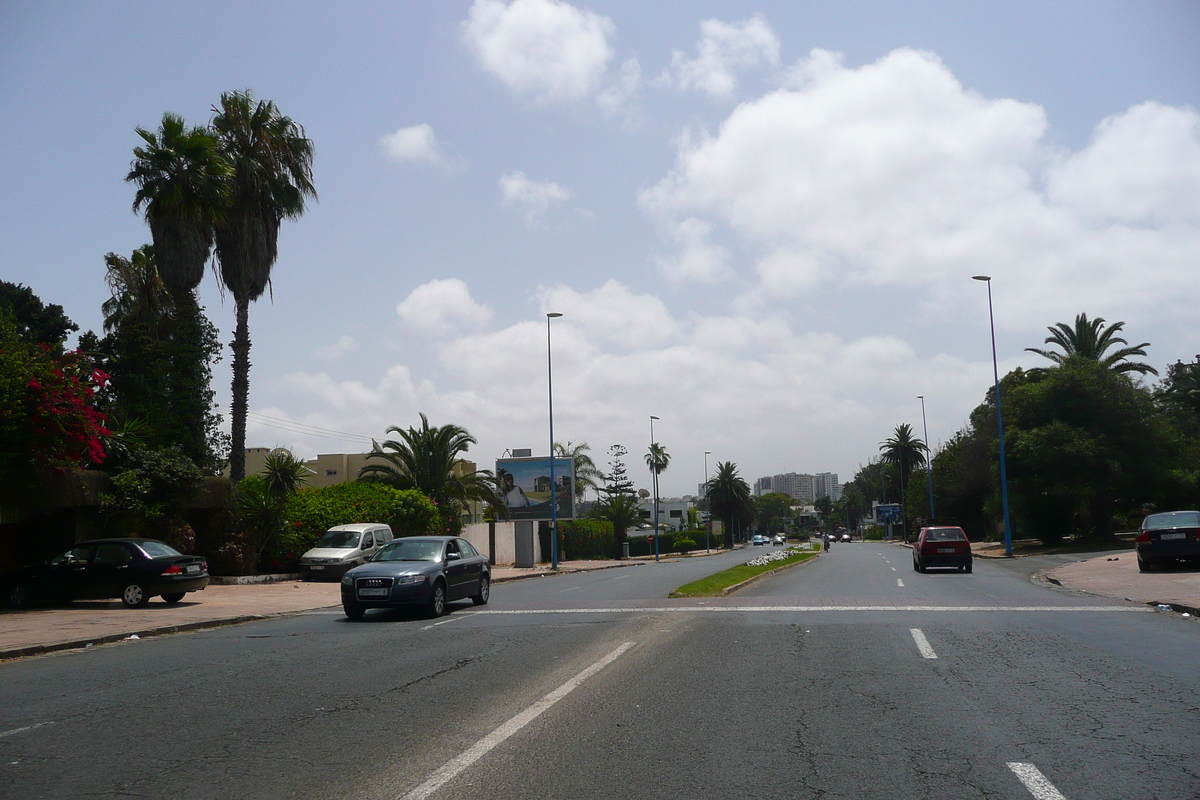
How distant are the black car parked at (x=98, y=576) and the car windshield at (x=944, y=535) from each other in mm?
22186

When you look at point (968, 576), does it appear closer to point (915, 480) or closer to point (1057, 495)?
point (1057, 495)

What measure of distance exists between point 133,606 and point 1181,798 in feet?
62.3

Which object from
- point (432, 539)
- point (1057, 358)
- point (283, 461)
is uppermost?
point (1057, 358)

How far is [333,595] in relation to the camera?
2283 cm

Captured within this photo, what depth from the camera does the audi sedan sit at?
15555 mm

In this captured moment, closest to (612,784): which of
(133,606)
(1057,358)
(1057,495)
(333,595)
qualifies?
(133,606)

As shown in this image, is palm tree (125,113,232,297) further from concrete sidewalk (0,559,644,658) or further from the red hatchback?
the red hatchback

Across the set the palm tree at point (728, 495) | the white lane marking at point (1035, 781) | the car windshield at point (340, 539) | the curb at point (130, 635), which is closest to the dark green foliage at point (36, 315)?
the car windshield at point (340, 539)

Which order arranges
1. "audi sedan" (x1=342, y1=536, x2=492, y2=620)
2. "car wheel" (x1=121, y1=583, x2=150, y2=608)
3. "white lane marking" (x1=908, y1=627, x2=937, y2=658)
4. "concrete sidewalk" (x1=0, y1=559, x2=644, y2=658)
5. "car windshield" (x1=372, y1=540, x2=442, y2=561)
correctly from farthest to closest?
"car wheel" (x1=121, y1=583, x2=150, y2=608) < "car windshield" (x1=372, y1=540, x2=442, y2=561) < "audi sedan" (x1=342, y1=536, x2=492, y2=620) < "concrete sidewalk" (x1=0, y1=559, x2=644, y2=658) < "white lane marking" (x1=908, y1=627, x2=937, y2=658)

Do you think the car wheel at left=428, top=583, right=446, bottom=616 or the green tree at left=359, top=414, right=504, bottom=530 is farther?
the green tree at left=359, top=414, right=504, bottom=530

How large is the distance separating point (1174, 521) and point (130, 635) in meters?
24.3

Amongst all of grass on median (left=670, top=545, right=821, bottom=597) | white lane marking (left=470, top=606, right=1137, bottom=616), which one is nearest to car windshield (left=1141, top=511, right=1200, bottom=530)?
white lane marking (left=470, top=606, right=1137, bottom=616)

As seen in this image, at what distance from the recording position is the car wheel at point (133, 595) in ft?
60.6

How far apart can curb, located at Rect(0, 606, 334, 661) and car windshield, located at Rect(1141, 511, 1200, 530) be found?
851 inches
